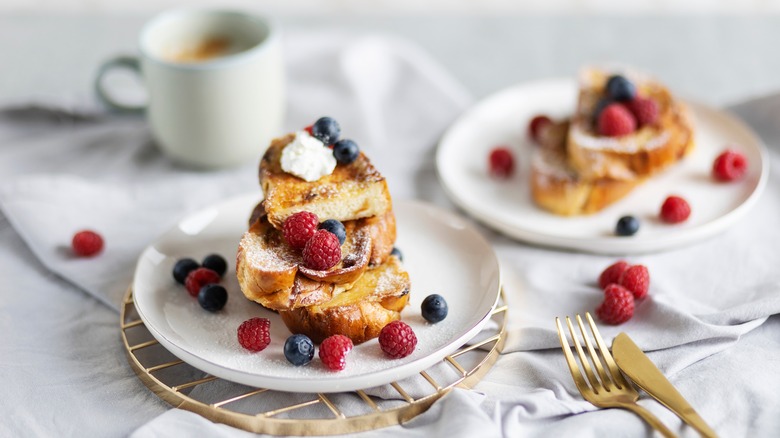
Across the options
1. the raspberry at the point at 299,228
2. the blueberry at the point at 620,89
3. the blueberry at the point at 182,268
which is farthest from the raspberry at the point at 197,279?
the blueberry at the point at 620,89

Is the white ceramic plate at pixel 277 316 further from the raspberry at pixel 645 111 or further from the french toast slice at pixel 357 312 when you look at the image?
the raspberry at pixel 645 111

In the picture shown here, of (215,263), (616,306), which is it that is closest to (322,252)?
(215,263)

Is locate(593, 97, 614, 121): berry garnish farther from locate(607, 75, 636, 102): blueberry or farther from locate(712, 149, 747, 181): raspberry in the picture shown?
locate(712, 149, 747, 181): raspberry

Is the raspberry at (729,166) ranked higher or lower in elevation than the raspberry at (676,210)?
higher

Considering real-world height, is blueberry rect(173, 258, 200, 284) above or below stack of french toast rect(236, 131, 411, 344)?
below

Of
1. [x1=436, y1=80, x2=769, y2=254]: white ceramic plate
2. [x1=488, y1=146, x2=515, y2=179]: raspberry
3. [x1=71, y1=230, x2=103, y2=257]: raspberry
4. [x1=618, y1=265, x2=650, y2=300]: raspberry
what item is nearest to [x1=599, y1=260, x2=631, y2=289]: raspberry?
[x1=618, y1=265, x2=650, y2=300]: raspberry
